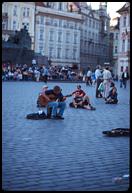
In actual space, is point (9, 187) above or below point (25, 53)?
below

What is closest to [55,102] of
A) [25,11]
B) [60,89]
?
[60,89]

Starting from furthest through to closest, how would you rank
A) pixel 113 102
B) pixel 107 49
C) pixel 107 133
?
pixel 107 49, pixel 113 102, pixel 107 133

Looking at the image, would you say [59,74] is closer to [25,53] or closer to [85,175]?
[25,53]

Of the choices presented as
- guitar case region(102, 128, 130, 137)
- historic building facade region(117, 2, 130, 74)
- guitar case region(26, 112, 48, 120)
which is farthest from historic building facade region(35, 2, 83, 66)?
guitar case region(102, 128, 130, 137)

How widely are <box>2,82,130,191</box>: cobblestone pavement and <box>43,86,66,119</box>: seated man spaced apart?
30.4 inches

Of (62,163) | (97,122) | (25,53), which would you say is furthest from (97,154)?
(25,53)

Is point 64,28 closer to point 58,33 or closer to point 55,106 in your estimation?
point 58,33

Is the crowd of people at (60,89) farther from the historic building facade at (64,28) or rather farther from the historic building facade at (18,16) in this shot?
the historic building facade at (18,16)

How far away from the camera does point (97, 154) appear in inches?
324

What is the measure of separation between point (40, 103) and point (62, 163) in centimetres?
913

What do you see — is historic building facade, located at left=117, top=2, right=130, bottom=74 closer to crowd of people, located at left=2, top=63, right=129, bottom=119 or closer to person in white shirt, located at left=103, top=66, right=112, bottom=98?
crowd of people, located at left=2, top=63, right=129, bottom=119

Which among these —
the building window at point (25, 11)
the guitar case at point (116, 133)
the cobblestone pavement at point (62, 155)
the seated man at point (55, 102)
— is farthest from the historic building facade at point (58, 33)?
the guitar case at point (116, 133)

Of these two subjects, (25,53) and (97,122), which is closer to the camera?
(97,122)

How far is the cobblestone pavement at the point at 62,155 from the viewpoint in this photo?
603cm
